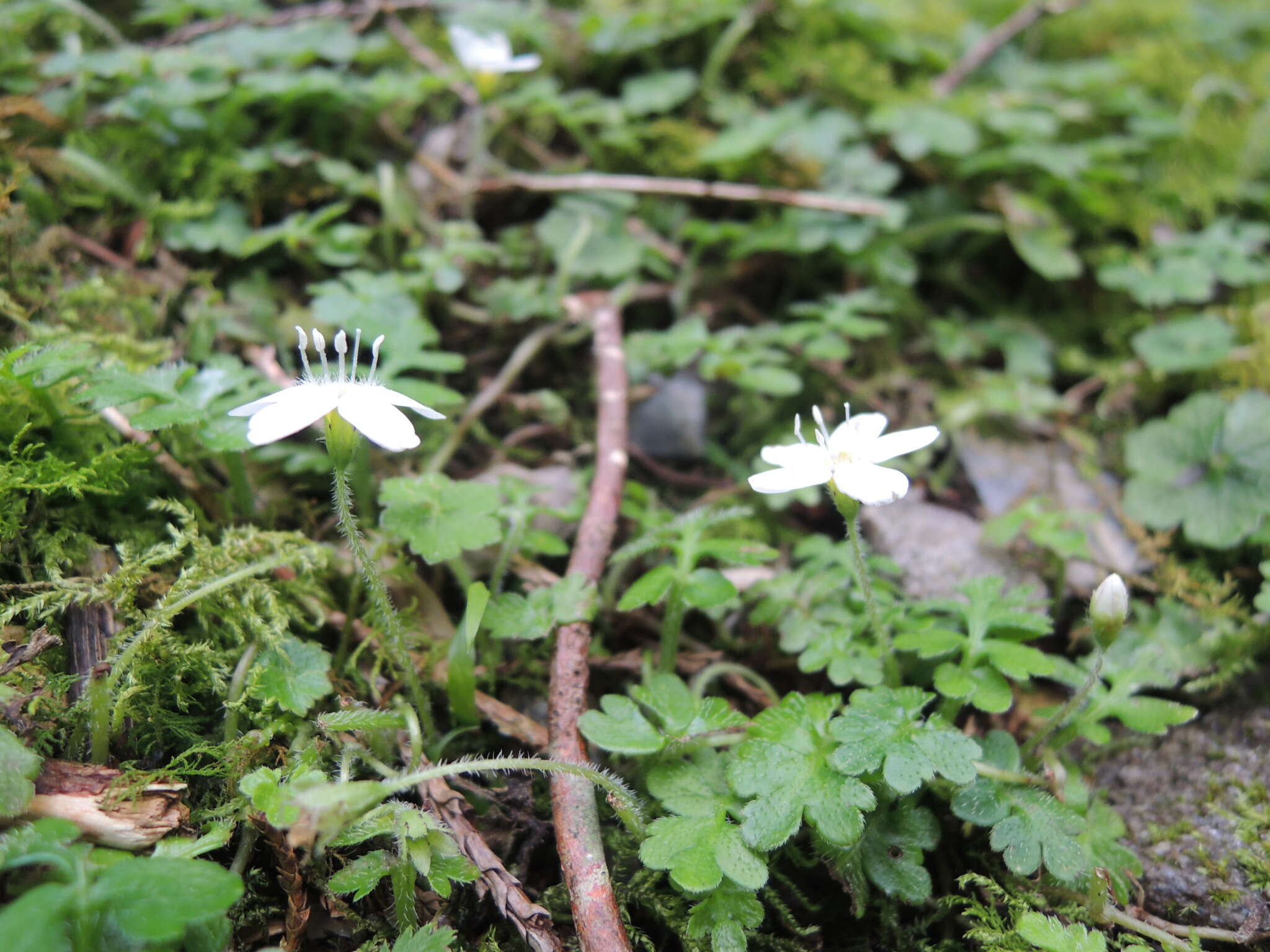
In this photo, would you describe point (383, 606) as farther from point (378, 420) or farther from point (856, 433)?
point (856, 433)

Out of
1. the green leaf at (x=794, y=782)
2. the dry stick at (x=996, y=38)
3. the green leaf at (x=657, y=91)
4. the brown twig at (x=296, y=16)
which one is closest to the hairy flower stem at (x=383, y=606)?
the green leaf at (x=794, y=782)

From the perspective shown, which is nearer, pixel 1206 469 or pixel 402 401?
pixel 402 401

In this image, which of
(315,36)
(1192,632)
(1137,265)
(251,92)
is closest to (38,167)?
(251,92)

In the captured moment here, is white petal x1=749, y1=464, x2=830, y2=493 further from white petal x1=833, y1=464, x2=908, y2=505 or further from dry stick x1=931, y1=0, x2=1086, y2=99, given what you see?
dry stick x1=931, y1=0, x2=1086, y2=99

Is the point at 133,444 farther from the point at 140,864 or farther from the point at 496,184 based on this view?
the point at 496,184

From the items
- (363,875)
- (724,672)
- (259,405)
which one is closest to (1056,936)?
(724,672)
